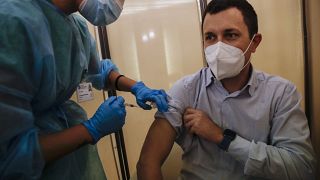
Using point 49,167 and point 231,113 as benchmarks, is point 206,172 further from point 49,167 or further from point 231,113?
point 49,167

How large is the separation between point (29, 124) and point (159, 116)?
64 centimetres

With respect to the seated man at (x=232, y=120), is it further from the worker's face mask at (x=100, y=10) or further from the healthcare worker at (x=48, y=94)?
the worker's face mask at (x=100, y=10)

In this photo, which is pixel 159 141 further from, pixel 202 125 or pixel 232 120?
pixel 232 120

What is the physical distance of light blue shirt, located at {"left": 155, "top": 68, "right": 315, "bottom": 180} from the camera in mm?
1208

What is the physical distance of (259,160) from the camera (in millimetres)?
1184

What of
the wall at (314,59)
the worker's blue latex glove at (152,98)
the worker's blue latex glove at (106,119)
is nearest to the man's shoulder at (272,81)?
the worker's blue latex glove at (152,98)

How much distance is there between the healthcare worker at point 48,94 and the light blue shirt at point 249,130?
0.23 m

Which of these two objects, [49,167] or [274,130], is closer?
[49,167]

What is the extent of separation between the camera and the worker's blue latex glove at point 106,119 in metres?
1.05

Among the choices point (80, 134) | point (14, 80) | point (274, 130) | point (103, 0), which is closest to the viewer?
point (14, 80)

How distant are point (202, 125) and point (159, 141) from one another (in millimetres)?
223

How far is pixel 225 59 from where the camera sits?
52.6 inches

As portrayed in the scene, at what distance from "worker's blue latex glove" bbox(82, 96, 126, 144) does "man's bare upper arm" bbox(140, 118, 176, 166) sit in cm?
23

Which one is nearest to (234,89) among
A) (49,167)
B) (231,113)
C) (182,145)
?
(231,113)
